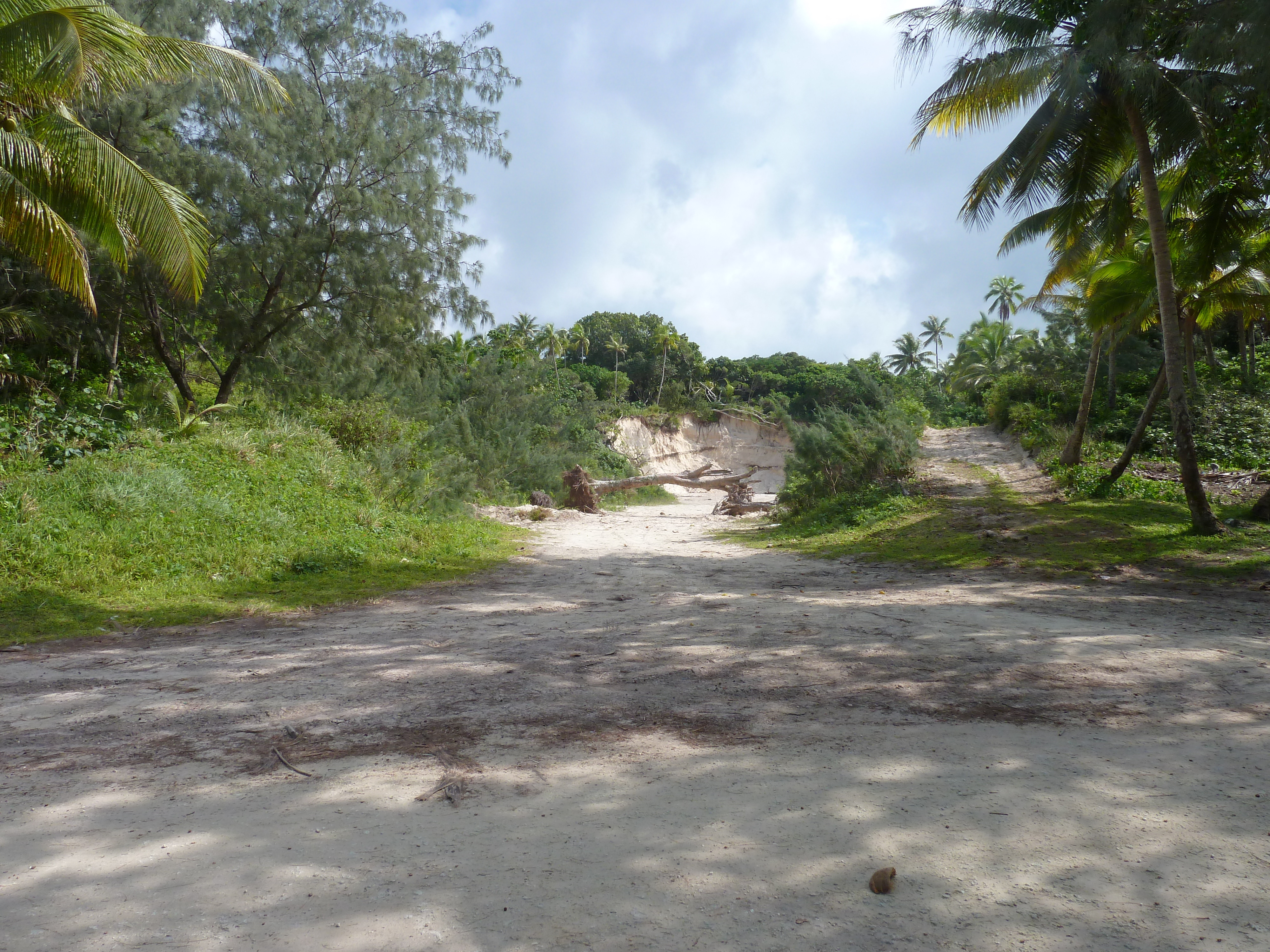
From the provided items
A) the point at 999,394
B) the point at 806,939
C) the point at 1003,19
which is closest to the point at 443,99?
the point at 1003,19

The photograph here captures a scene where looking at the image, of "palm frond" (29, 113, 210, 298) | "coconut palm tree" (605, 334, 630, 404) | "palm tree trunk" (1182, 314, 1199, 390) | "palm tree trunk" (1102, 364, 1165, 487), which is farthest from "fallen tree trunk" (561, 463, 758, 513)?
"coconut palm tree" (605, 334, 630, 404)

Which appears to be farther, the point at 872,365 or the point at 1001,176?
the point at 872,365

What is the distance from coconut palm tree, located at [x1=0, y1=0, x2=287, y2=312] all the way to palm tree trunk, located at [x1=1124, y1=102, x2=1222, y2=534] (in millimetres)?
12018

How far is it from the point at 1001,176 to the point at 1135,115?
2.27 metres

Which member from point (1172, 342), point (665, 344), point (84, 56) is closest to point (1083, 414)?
point (1172, 342)

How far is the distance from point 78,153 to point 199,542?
4.45 meters

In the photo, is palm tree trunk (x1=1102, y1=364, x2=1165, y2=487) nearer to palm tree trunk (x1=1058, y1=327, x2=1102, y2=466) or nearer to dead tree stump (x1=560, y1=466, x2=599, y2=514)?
palm tree trunk (x1=1058, y1=327, x2=1102, y2=466)

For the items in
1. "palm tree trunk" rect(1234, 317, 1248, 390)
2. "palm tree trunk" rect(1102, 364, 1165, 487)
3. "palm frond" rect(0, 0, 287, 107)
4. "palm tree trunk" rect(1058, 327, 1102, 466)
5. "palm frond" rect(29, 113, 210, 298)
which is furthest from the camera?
"palm tree trunk" rect(1234, 317, 1248, 390)

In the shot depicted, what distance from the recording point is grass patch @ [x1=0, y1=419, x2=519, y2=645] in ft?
23.7

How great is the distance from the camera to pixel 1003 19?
462 inches

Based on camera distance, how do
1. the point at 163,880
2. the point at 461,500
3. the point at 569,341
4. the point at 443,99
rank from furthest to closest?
the point at 569,341 → the point at 461,500 → the point at 443,99 → the point at 163,880

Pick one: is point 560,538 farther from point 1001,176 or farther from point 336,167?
point 1001,176

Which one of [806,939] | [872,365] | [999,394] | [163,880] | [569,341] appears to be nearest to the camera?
[806,939]

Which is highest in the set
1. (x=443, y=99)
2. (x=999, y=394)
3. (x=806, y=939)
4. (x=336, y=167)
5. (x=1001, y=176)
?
(x=443, y=99)
